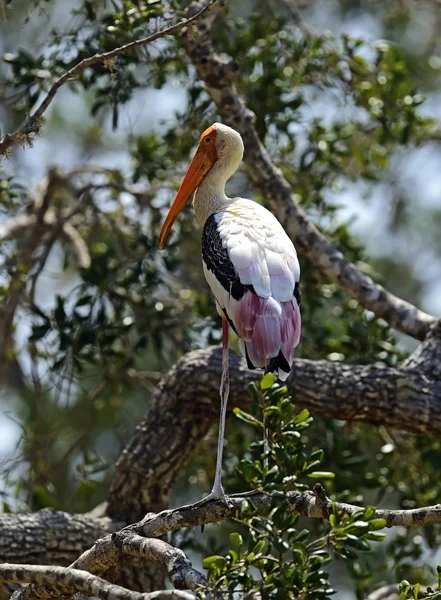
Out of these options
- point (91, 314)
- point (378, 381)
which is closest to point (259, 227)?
point (378, 381)

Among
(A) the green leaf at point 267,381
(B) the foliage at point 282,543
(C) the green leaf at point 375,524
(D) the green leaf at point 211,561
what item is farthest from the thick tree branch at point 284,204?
(D) the green leaf at point 211,561

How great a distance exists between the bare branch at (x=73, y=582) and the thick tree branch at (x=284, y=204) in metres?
2.45

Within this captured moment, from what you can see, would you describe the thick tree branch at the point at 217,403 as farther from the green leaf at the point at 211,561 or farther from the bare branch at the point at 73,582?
the green leaf at the point at 211,561

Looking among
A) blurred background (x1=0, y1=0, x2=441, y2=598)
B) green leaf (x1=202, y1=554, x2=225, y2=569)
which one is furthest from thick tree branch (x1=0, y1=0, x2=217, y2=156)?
green leaf (x1=202, y1=554, x2=225, y2=569)

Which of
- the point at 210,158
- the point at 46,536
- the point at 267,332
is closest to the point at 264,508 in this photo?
the point at 267,332

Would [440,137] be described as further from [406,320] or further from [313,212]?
[406,320]

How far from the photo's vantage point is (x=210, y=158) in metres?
5.11

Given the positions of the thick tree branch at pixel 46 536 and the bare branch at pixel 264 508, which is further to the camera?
the thick tree branch at pixel 46 536

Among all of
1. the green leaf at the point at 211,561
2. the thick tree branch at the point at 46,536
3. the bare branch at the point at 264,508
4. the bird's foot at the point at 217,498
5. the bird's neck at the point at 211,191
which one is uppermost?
the green leaf at the point at 211,561

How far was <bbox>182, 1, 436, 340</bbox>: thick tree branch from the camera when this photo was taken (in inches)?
204

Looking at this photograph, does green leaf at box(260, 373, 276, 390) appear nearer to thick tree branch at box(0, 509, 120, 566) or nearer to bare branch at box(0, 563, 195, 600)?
bare branch at box(0, 563, 195, 600)

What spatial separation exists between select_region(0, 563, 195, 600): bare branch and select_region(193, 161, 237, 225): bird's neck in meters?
2.18

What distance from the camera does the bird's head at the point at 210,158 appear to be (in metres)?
5.04

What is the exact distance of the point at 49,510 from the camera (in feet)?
15.7
